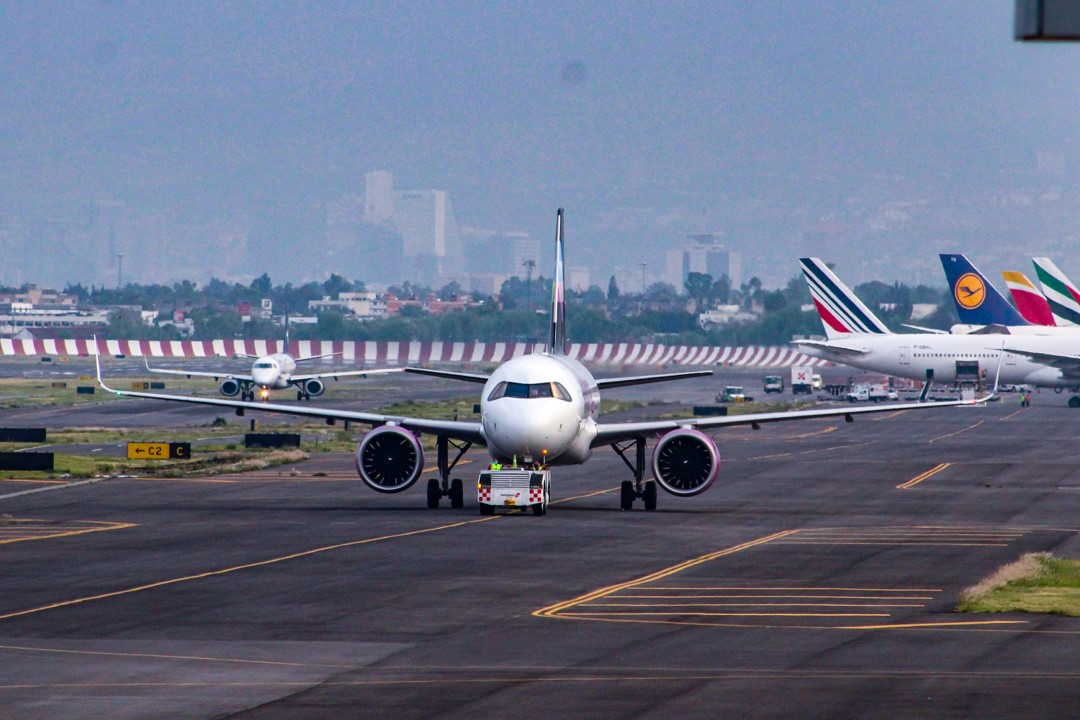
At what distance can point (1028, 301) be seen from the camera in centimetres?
16600

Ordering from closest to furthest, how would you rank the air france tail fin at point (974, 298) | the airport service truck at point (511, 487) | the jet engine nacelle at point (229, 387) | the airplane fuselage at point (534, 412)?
the airplane fuselage at point (534, 412) → the airport service truck at point (511, 487) → the jet engine nacelle at point (229, 387) → the air france tail fin at point (974, 298)

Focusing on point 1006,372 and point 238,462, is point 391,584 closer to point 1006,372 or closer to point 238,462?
point 238,462

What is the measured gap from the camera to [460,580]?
32844 millimetres

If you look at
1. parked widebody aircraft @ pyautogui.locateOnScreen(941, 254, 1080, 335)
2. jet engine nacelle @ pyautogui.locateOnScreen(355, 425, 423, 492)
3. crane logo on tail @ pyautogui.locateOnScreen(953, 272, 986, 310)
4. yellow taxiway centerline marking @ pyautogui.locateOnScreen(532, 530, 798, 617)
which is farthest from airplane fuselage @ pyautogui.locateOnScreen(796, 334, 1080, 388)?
yellow taxiway centerline marking @ pyautogui.locateOnScreen(532, 530, 798, 617)

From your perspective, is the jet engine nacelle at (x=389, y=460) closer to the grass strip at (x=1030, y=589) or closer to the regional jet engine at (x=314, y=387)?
the grass strip at (x=1030, y=589)

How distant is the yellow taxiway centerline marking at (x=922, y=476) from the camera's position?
197 ft

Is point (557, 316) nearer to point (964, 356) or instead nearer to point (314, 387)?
point (314, 387)

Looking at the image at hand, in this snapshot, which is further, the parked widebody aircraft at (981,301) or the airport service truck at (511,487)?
the parked widebody aircraft at (981,301)

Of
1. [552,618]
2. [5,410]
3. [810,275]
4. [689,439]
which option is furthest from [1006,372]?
[552,618]

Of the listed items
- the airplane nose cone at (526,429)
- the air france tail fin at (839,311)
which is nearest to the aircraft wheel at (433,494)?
the airplane nose cone at (526,429)

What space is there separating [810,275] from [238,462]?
3618 inches

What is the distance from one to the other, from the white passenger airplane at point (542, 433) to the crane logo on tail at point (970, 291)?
11830 centimetres

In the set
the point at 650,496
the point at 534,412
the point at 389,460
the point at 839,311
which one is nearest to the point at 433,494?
the point at 389,460

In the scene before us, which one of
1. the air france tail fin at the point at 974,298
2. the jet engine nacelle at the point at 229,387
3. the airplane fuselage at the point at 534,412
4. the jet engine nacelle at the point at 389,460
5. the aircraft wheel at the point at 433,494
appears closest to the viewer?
the airplane fuselage at the point at 534,412
